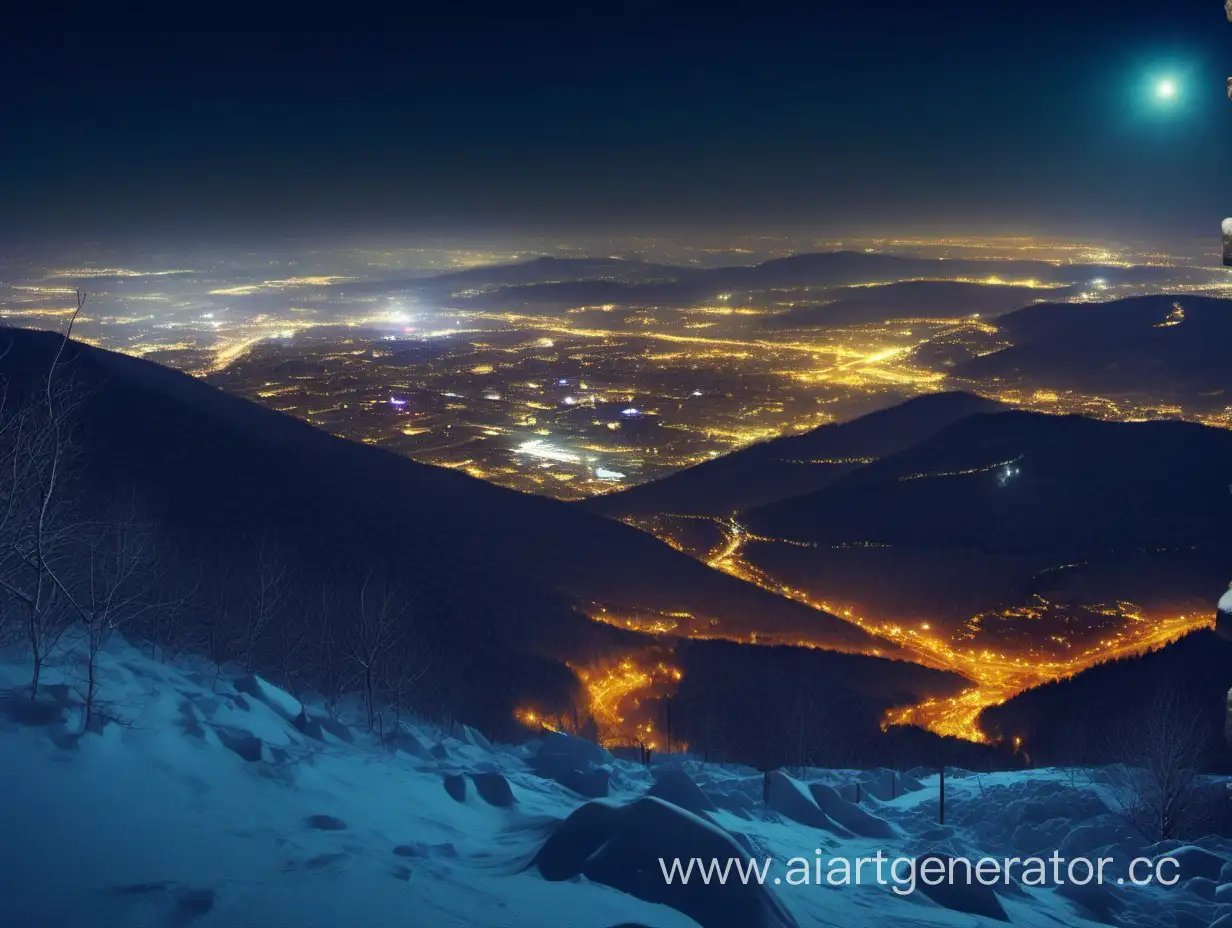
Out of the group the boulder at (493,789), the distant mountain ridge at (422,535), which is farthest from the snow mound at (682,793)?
the distant mountain ridge at (422,535)

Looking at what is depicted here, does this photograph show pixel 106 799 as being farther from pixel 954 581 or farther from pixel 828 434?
pixel 828 434

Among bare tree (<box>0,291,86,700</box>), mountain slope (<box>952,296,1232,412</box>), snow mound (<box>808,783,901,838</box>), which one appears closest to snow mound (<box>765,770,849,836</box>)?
snow mound (<box>808,783,901,838</box>)

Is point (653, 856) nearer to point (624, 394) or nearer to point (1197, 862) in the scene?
point (1197, 862)

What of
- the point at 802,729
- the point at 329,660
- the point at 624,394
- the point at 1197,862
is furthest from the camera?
the point at 624,394

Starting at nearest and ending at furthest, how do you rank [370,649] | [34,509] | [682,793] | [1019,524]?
[34,509], [682,793], [370,649], [1019,524]

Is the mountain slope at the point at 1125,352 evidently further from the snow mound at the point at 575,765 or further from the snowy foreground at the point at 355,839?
the snowy foreground at the point at 355,839

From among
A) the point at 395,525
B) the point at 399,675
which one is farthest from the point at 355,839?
the point at 395,525

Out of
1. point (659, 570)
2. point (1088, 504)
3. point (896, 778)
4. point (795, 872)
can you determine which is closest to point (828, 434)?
point (1088, 504)

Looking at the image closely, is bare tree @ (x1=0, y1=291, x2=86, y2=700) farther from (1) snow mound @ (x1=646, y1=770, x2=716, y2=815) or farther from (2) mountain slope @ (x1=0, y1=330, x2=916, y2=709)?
(2) mountain slope @ (x1=0, y1=330, x2=916, y2=709)
